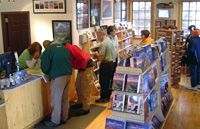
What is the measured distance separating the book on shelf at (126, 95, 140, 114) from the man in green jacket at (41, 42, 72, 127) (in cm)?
173

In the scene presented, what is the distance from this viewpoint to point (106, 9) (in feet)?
26.0

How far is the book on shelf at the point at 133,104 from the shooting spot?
329 centimetres

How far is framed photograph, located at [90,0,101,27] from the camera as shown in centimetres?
693

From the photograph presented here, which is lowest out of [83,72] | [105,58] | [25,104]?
[25,104]

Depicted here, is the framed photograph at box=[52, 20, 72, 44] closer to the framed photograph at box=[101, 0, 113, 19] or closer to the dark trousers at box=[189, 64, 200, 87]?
the framed photograph at box=[101, 0, 113, 19]

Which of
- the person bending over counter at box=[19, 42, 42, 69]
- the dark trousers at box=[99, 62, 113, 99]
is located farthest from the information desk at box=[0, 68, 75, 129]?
the dark trousers at box=[99, 62, 113, 99]

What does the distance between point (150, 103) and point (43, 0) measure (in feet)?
13.5

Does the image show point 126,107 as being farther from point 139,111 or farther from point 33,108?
point 33,108

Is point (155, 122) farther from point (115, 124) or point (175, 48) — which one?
point (175, 48)

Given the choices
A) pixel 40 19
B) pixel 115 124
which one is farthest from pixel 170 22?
pixel 115 124

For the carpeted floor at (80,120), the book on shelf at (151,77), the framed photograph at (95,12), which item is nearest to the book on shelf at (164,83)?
the book on shelf at (151,77)

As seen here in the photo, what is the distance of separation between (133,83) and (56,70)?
5.98 feet

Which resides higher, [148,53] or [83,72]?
[148,53]

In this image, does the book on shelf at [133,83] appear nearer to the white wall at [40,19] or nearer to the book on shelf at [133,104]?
the book on shelf at [133,104]
